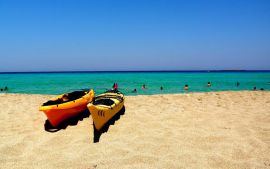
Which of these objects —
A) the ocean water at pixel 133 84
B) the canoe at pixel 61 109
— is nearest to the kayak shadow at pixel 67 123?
the canoe at pixel 61 109

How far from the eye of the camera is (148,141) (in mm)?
7562

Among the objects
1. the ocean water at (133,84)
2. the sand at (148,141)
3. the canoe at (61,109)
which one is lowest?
the ocean water at (133,84)

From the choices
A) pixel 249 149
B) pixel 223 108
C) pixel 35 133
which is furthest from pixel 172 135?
pixel 223 108

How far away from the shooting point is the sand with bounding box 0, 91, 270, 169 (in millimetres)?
6180

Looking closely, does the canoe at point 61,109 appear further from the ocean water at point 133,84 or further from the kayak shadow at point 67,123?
the ocean water at point 133,84

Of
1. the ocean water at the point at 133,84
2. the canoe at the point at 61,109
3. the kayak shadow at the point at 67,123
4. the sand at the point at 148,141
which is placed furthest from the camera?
the ocean water at the point at 133,84

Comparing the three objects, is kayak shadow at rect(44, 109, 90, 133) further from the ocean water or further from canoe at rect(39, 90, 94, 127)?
the ocean water

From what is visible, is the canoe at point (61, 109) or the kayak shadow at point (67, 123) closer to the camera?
the canoe at point (61, 109)

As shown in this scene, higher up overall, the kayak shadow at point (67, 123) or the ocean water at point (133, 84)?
the kayak shadow at point (67, 123)

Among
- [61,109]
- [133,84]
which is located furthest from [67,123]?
[133,84]

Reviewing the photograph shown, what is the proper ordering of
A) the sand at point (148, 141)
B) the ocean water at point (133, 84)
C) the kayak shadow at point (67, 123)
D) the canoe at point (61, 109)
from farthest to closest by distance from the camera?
the ocean water at point (133, 84), the kayak shadow at point (67, 123), the canoe at point (61, 109), the sand at point (148, 141)

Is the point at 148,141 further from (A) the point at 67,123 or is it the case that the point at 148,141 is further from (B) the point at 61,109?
(A) the point at 67,123

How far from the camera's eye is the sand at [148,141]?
6.18 metres

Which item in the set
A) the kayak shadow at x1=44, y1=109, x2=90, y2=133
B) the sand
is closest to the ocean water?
the kayak shadow at x1=44, y1=109, x2=90, y2=133
